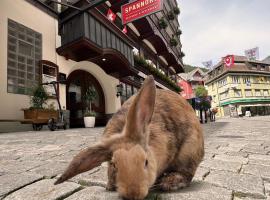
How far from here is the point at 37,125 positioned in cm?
Answer: 990

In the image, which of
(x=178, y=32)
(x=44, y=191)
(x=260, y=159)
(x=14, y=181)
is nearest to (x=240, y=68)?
(x=178, y=32)

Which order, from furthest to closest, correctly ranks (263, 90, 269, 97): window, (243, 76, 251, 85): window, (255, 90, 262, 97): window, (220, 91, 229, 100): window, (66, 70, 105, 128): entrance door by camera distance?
(263, 90, 269, 97): window, (255, 90, 262, 97): window, (220, 91, 229, 100): window, (243, 76, 251, 85): window, (66, 70, 105, 128): entrance door

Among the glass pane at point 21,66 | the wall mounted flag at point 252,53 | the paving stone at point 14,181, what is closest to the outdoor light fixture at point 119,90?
the glass pane at point 21,66

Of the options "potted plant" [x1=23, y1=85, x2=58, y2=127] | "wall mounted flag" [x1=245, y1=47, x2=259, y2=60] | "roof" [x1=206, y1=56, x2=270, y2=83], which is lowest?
"potted plant" [x1=23, y1=85, x2=58, y2=127]

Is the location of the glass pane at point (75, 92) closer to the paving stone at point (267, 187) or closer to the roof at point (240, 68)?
the paving stone at point (267, 187)

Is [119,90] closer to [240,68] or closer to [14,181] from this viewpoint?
[14,181]

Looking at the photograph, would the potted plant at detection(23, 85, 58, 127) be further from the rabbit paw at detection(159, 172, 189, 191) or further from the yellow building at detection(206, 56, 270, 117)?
the yellow building at detection(206, 56, 270, 117)

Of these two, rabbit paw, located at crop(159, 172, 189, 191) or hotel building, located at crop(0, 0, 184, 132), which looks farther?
hotel building, located at crop(0, 0, 184, 132)

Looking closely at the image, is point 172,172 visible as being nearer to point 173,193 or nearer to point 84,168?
point 173,193

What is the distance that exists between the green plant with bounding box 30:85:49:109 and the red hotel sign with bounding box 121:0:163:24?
17.8ft

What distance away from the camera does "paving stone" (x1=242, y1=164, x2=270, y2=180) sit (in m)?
2.43

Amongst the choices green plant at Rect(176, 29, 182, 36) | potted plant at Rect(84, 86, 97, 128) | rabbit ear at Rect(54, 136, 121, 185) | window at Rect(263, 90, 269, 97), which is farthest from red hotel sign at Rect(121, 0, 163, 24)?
window at Rect(263, 90, 269, 97)

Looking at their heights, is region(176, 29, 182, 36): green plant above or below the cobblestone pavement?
above

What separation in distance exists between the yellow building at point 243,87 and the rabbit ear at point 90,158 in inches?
2018
